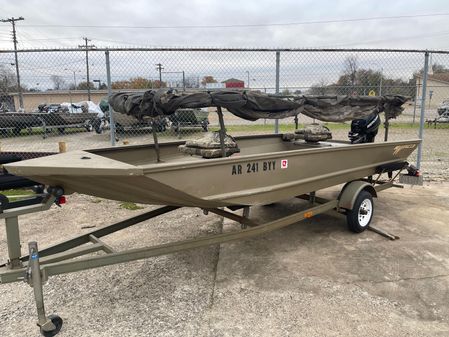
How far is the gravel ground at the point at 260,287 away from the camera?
9.76 ft

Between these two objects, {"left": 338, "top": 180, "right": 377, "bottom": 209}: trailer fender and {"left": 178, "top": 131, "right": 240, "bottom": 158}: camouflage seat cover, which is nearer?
{"left": 178, "top": 131, "right": 240, "bottom": 158}: camouflage seat cover

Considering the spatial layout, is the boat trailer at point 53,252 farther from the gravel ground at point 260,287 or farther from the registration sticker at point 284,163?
the registration sticker at point 284,163

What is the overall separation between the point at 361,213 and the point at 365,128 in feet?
4.67

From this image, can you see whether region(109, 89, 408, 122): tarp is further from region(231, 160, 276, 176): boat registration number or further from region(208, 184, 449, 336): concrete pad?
region(208, 184, 449, 336): concrete pad

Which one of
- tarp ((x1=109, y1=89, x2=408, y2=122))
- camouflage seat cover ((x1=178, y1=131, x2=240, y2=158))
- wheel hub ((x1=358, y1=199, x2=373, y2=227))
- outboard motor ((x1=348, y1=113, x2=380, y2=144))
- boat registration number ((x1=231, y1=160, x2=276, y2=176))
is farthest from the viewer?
outboard motor ((x1=348, y1=113, x2=380, y2=144))

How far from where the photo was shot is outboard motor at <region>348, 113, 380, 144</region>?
18.4 ft

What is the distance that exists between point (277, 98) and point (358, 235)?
7.02ft

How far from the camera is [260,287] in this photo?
3.55 m

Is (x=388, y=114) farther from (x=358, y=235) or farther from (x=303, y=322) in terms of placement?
(x=303, y=322)

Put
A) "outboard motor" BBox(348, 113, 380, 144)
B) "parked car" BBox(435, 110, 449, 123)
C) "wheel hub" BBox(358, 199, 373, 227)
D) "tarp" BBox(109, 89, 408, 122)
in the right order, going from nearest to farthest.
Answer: "tarp" BBox(109, 89, 408, 122) → "wheel hub" BBox(358, 199, 373, 227) → "outboard motor" BBox(348, 113, 380, 144) → "parked car" BBox(435, 110, 449, 123)

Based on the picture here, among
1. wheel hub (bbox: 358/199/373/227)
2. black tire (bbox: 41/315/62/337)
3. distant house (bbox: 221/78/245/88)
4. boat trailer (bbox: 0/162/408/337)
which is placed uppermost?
distant house (bbox: 221/78/245/88)

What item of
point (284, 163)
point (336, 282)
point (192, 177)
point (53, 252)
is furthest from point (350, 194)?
point (53, 252)

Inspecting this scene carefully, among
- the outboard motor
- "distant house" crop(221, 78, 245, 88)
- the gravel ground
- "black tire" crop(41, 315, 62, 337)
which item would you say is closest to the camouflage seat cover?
the gravel ground

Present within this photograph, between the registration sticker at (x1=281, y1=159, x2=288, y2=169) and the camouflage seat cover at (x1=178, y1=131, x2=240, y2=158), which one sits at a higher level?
the camouflage seat cover at (x1=178, y1=131, x2=240, y2=158)
